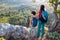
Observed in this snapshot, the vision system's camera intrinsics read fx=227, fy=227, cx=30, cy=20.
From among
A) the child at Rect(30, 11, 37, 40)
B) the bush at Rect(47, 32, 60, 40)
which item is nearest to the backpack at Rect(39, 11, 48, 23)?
the child at Rect(30, 11, 37, 40)

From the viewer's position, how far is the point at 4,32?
4988 millimetres

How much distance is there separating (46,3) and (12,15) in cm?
83

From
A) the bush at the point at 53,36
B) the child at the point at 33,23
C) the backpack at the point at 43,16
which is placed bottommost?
the bush at the point at 53,36

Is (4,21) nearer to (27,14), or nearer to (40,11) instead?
(27,14)

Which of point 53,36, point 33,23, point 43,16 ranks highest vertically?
point 43,16

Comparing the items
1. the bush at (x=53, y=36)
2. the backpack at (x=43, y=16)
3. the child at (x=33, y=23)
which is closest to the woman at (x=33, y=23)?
the child at (x=33, y=23)

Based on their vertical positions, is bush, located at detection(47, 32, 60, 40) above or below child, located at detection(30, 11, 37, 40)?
below

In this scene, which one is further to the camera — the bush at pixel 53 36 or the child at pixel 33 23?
the child at pixel 33 23

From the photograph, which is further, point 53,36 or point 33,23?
point 33,23

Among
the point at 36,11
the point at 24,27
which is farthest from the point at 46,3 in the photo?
the point at 24,27

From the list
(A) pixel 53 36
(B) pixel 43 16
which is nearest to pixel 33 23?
(B) pixel 43 16

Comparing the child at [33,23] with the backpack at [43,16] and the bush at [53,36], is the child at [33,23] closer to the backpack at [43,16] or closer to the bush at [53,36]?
the backpack at [43,16]

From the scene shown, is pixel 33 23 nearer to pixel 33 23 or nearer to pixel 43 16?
pixel 33 23

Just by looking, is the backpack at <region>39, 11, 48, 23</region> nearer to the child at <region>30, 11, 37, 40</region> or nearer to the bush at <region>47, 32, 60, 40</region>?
the child at <region>30, 11, 37, 40</region>
